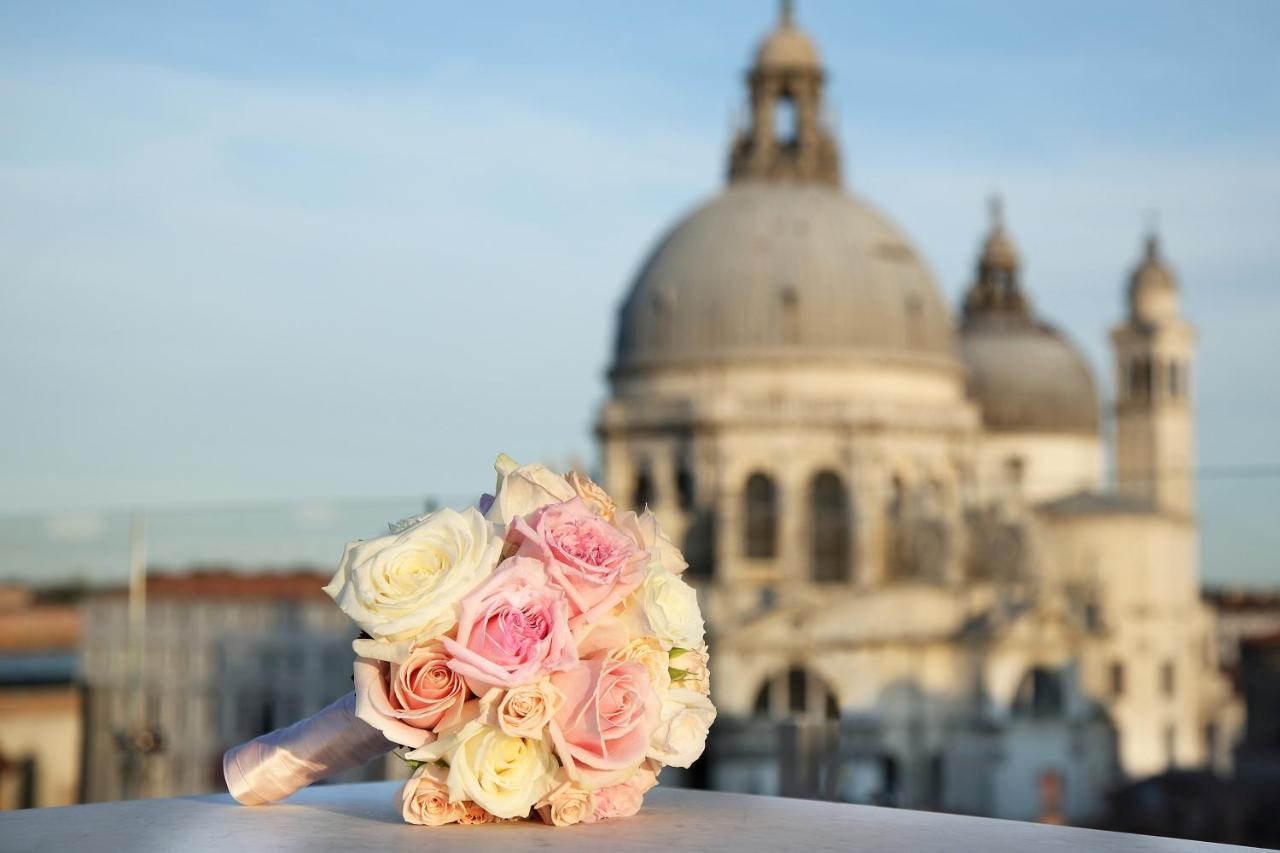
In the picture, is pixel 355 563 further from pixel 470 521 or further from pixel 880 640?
pixel 880 640

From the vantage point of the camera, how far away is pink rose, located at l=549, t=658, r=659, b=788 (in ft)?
11.2

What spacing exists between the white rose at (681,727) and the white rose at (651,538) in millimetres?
232

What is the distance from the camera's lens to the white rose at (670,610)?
11.8ft

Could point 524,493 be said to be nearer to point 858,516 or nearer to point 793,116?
point 858,516

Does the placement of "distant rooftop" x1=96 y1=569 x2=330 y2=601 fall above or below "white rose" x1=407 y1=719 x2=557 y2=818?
above

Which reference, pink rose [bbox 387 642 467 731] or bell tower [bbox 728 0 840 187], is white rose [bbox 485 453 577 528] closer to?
pink rose [bbox 387 642 467 731]

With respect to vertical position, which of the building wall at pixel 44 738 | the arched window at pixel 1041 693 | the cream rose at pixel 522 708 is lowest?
the arched window at pixel 1041 693

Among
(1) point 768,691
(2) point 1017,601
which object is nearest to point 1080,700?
(2) point 1017,601

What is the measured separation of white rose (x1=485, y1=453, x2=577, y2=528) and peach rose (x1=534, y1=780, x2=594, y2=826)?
1.73 feet

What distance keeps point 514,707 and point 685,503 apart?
174ft

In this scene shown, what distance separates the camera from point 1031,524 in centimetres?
5488

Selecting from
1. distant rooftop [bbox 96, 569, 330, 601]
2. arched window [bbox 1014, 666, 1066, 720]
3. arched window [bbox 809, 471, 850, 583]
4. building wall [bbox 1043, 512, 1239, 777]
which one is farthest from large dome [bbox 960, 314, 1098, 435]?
distant rooftop [bbox 96, 569, 330, 601]

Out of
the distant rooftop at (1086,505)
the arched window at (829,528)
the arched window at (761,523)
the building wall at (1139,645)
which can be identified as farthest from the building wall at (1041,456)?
the arched window at (761,523)

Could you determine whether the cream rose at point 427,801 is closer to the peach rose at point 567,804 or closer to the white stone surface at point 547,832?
the white stone surface at point 547,832
